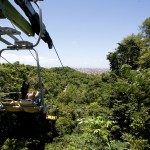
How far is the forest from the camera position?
14344 millimetres

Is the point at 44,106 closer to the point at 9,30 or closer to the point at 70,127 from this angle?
the point at 9,30

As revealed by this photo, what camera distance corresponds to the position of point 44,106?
8.20 m

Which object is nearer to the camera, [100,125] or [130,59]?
[100,125]

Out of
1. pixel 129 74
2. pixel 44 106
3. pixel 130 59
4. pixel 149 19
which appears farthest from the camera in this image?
pixel 130 59

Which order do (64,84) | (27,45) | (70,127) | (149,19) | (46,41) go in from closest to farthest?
(27,45) < (46,41) < (70,127) < (149,19) < (64,84)

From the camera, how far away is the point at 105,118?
22.2m

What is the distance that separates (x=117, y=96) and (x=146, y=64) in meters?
5.42

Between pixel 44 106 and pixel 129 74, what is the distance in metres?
8.96

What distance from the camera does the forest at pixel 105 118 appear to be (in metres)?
14.3

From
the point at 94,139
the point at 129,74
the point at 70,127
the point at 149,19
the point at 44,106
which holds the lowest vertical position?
the point at 70,127

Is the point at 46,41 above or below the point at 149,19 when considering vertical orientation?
below

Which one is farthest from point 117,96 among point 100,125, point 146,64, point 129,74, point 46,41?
point 46,41

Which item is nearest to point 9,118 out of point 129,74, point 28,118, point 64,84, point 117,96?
point 28,118

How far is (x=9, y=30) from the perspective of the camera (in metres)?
5.82
